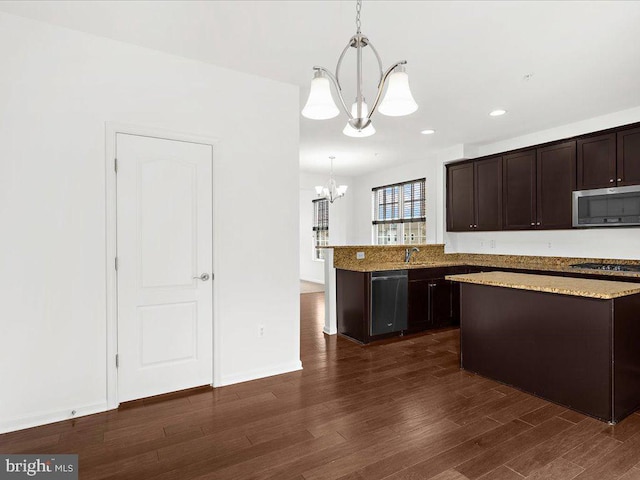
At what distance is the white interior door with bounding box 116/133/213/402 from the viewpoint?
288 centimetres

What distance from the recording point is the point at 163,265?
119 inches

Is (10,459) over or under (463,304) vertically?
under

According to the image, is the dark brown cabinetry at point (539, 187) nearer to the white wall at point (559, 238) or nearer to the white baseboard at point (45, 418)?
the white wall at point (559, 238)

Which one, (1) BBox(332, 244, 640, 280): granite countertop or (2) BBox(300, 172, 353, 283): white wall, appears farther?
(2) BBox(300, 172, 353, 283): white wall

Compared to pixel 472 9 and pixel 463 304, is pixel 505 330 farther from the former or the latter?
pixel 472 9

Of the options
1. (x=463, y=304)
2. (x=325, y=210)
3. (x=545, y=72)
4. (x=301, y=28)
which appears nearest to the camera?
(x=301, y=28)

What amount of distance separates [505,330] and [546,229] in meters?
2.29

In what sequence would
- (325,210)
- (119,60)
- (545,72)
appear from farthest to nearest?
1. (325,210)
2. (545,72)
3. (119,60)

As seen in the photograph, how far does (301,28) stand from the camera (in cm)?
259

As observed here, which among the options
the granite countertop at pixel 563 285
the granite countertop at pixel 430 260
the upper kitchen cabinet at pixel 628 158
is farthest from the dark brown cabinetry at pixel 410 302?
the upper kitchen cabinet at pixel 628 158

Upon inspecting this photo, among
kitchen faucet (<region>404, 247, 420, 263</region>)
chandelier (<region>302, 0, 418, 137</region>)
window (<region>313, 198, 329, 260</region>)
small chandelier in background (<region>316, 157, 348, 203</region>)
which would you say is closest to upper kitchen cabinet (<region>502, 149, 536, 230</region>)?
kitchen faucet (<region>404, 247, 420, 263</region>)

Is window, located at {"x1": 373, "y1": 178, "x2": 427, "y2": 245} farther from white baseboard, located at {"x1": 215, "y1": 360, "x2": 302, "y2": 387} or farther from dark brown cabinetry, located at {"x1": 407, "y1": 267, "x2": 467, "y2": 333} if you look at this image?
white baseboard, located at {"x1": 215, "y1": 360, "x2": 302, "y2": 387}

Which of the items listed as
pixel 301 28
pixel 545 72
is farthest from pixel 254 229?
pixel 545 72

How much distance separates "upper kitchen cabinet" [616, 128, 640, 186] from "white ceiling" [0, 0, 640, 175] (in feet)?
1.16
